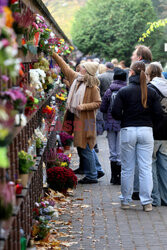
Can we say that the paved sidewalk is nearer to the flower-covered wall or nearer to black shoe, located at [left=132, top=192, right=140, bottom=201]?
black shoe, located at [left=132, top=192, right=140, bottom=201]

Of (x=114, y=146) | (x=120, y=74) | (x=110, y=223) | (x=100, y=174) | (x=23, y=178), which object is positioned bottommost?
(x=110, y=223)

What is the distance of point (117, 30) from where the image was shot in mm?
44281

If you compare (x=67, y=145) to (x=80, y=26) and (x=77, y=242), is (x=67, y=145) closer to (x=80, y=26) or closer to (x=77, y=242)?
(x=77, y=242)

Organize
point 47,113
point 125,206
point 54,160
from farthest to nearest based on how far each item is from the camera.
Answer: point 54,160
point 47,113
point 125,206

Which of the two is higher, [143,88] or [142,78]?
[142,78]

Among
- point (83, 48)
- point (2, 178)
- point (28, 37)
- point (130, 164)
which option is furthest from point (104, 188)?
point (83, 48)

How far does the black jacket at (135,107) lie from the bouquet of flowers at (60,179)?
1499 mm

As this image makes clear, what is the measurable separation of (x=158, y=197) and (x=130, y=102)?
1509 millimetres

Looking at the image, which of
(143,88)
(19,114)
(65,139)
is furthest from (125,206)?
(65,139)

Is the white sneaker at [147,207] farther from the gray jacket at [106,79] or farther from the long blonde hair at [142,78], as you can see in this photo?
the gray jacket at [106,79]

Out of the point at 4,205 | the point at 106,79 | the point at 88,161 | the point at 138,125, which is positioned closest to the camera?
the point at 4,205

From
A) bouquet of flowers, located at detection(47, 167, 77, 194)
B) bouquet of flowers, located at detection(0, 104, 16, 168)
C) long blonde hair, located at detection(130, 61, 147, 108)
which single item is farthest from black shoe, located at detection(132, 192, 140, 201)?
bouquet of flowers, located at detection(0, 104, 16, 168)

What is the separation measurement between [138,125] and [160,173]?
110 cm

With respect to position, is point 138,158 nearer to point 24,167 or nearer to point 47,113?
point 47,113
